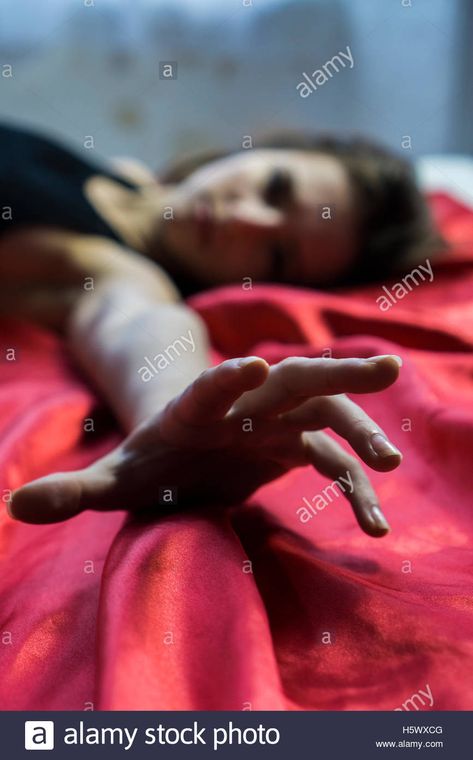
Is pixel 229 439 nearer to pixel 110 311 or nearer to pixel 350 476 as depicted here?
pixel 350 476

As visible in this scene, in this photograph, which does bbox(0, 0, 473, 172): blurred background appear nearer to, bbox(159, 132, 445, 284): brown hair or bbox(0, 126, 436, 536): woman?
bbox(0, 126, 436, 536): woman

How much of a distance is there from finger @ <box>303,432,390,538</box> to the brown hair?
610 millimetres

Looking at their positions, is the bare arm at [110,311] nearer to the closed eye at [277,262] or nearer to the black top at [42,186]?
the black top at [42,186]

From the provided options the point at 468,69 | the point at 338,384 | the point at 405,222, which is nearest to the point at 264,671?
the point at 338,384

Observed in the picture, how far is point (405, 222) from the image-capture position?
3.40 ft

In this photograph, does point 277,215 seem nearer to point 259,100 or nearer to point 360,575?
point 360,575

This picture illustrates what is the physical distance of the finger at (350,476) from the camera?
14.9 inches

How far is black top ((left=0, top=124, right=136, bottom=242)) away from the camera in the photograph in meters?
0.85

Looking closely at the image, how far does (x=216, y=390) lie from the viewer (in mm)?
364

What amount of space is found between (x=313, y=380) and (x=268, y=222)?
0.58 m

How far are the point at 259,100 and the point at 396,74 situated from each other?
35cm
